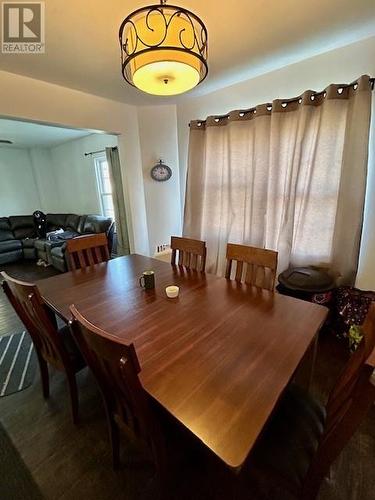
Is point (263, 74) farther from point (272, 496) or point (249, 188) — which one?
point (272, 496)

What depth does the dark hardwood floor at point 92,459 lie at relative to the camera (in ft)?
3.68

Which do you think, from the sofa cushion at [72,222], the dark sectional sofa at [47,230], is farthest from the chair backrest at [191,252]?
the sofa cushion at [72,222]

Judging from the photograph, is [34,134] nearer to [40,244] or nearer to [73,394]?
[40,244]

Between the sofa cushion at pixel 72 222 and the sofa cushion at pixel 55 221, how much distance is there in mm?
146

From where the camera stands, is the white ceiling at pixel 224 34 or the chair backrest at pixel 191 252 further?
the chair backrest at pixel 191 252

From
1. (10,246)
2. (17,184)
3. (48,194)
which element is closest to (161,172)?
(10,246)

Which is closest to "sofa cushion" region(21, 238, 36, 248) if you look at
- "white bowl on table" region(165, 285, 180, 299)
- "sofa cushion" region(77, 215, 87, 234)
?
"sofa cushion" region(77, 215, 87, 234)

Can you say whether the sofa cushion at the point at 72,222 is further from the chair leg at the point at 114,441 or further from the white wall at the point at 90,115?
the chair leg at the point at 114,441

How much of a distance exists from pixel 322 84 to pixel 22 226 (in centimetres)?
601

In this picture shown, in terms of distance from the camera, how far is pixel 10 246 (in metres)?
4.74

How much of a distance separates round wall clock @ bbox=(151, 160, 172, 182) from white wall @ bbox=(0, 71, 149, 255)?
20 cm

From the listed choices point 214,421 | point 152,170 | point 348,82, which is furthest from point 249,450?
point 152,170

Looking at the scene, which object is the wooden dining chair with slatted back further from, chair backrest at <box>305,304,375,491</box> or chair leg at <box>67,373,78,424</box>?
chair backrest at <box>305,304,375,491</box>
